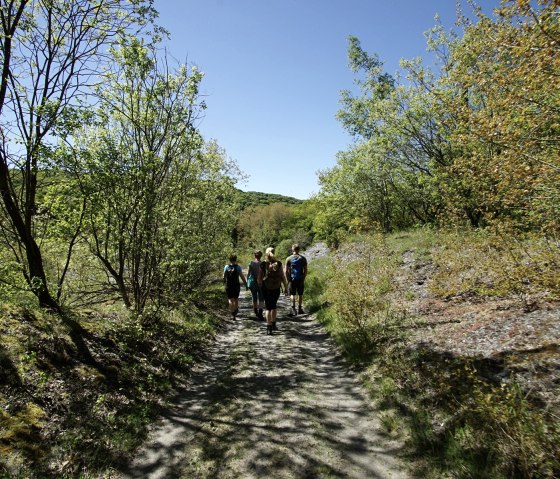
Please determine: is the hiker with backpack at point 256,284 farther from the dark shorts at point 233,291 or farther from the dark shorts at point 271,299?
the dark shorts at point 271,299

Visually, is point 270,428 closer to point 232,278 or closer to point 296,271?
point 232,278

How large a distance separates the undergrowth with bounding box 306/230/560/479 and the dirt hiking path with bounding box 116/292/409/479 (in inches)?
15.6

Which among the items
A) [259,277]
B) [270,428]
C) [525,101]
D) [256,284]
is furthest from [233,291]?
[525,101]

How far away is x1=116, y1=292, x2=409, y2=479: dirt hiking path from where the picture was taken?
353cm

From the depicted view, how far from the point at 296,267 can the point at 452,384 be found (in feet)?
22.6

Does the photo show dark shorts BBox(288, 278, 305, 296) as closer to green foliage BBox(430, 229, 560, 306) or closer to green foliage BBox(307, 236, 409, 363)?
green foliage BBox(307, 236, 409, 363)

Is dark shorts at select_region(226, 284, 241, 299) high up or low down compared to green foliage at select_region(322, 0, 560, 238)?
Answer: down

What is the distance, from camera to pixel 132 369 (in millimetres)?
5605

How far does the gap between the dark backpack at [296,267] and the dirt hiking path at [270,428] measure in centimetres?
414

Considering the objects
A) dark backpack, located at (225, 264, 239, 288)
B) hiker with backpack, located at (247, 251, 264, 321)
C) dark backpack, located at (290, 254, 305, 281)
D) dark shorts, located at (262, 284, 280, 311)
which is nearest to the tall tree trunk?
dark shorts, located at (262, 284, 280, 311)

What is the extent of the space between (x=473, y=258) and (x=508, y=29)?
4.29 m

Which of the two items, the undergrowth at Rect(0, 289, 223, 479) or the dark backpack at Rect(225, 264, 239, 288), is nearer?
the undergrowth at Rect(0, 289, 223, 479)

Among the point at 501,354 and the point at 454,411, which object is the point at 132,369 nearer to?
the point at 454,411

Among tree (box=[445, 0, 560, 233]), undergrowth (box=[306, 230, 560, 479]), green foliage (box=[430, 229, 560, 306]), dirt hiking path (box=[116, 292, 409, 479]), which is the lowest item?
dirt hiking path (box=[116, 292, 409, 479])
